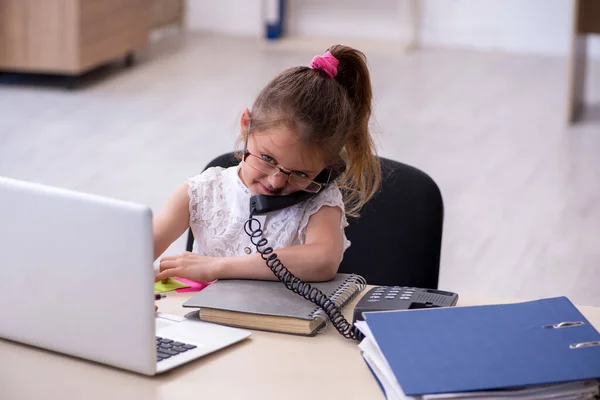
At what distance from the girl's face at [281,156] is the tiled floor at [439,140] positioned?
151cm

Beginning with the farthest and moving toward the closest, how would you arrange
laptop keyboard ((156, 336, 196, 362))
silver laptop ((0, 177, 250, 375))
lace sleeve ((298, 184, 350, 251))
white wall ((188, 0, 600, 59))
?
white wall ((188, 0, 600, 59))
lace sleeve ((298, 184, 350, 251))
laptop keyboard ((156, 336, 196, 362))
silver laptop ((0, 177, 250, 375))

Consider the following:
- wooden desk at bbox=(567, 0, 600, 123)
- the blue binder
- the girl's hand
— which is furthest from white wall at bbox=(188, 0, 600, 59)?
the blue binder

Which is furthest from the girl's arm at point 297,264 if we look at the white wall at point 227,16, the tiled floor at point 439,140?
the white wall at point 227,16

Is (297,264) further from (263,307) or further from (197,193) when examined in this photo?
(197,193)

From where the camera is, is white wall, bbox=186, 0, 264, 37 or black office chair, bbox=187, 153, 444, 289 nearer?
black office chair, bbox=187, 153, 444, 289

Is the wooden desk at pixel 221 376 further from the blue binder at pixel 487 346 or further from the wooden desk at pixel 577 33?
the wooden desk at pixel 577 33

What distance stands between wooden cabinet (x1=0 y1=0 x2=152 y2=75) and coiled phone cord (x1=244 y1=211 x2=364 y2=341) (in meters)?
3.75

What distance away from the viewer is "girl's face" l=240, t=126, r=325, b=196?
146cm

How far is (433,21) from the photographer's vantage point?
649 centimetres

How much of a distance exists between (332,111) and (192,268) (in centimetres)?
34

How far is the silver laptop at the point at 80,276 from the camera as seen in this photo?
103 cm

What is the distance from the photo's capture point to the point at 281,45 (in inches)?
255

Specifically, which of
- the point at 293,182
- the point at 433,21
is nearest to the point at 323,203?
the point at 293,182

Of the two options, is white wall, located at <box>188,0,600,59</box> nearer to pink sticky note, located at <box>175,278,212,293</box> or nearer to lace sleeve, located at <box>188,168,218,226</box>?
lace sleeve, located at <box>188,168,218,226</box>
